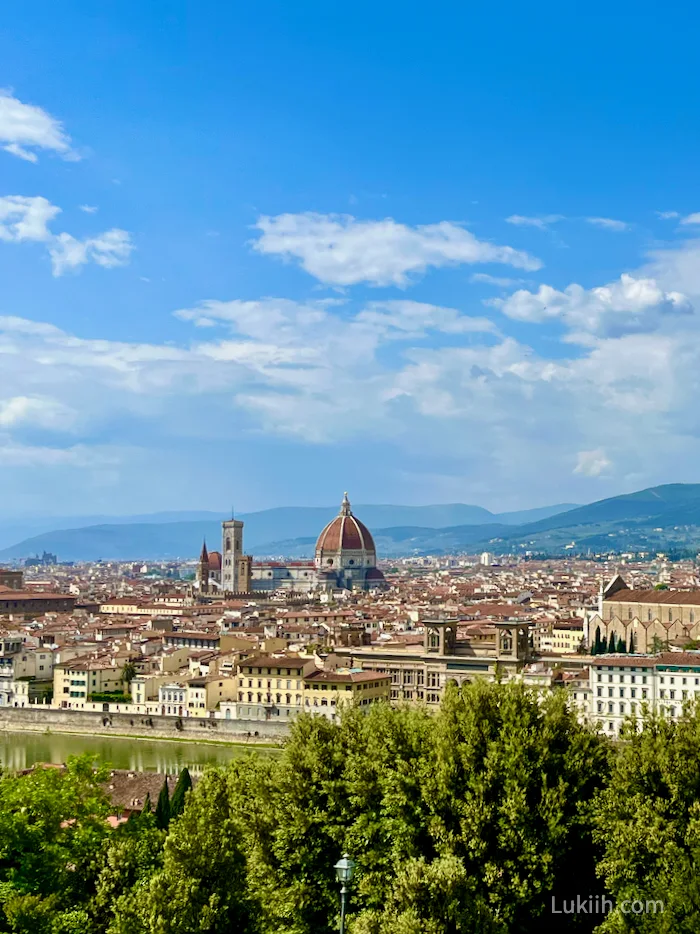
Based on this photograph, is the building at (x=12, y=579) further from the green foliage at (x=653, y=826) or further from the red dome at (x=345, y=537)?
the green foliage at (x=653, y=826)

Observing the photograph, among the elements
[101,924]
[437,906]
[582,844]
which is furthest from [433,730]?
[101,924]

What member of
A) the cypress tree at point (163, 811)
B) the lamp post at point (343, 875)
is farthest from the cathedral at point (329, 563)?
the lamp post at point (343, 875)

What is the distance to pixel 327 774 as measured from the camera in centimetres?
1677

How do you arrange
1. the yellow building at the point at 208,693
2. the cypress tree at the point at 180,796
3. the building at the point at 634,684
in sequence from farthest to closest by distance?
1. the yellow building at the point at 208,693
2. the building at the point at 634,684
3. the cypress tree at the point at 180,796

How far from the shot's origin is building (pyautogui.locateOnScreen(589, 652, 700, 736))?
3644cm

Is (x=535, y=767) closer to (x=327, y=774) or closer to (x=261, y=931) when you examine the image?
(x=327, y=774)

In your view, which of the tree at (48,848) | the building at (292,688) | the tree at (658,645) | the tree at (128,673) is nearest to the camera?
the tree at (48,848)

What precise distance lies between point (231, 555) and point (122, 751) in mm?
73428

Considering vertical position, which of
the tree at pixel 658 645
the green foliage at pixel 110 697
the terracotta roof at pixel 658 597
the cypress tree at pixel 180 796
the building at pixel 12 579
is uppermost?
the building at pixel 12 579

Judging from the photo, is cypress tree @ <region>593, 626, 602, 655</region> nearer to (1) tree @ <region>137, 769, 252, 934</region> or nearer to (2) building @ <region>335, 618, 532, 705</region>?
(2) building @ <region>335, 618, 532, 705</region>

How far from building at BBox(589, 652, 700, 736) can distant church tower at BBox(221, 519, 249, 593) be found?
74.2 meters

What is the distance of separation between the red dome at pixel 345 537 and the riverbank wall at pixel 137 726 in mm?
68441

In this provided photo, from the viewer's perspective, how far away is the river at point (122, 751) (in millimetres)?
35719

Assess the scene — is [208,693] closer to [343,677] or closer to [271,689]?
[271,689]
